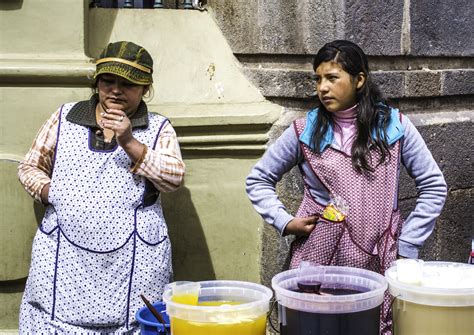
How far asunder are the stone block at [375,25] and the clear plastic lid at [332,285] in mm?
1729

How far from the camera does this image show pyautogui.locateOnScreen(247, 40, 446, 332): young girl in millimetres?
3451

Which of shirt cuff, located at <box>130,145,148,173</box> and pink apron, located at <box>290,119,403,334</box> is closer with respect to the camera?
pink apron, located at <box>290,119,403,334</box>

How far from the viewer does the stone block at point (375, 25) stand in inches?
175

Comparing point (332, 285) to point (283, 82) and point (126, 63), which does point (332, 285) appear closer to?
point (126, 63)

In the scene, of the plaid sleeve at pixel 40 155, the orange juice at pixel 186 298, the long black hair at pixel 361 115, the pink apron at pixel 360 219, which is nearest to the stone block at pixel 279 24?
the long black hair at pixel 361 115

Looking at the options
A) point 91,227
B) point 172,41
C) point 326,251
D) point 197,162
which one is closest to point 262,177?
point 326,251

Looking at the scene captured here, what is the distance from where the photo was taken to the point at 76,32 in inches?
172

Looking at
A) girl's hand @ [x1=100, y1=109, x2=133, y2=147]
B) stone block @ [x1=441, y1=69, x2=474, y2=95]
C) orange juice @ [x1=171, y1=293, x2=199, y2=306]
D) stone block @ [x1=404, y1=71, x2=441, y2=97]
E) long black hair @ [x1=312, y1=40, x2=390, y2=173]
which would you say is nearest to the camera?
orange juice @ [x1=171, y1=293, x2=199, y2=306]

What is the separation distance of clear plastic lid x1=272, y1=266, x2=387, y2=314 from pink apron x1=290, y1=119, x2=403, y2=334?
374 millimetres

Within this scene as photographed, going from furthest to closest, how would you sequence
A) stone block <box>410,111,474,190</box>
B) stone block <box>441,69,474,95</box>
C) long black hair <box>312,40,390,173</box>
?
stone block <box>441,69,474,95</box>, stone block <box>410,111,474,190</box>, long black hair <box>312,40,390,173</box>

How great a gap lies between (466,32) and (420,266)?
2.58m

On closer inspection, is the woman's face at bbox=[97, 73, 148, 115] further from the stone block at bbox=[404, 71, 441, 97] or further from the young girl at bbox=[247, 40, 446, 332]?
the stone block at bbox=[404, 71, 441, 97]

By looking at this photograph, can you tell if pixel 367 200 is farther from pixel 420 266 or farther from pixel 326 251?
pixel 420 266

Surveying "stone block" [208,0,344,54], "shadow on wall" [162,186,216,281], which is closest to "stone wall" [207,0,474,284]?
"stone block" [208,0,344,54]
